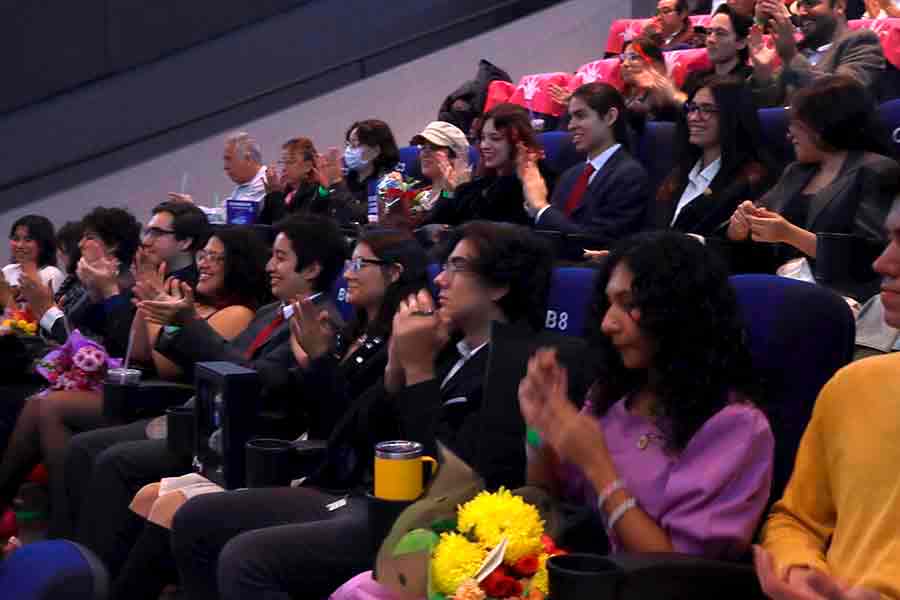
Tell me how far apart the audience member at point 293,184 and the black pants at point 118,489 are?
7.27ft

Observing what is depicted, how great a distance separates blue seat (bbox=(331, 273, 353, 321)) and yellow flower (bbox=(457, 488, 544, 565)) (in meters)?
1.82

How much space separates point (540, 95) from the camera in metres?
6.27

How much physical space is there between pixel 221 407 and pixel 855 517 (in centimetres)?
157

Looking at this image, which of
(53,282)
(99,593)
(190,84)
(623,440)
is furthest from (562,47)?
(99,593)

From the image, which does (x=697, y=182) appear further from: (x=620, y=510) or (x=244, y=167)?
(x=244, y=167)

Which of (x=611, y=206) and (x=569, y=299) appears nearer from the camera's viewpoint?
(x=569, y=299)

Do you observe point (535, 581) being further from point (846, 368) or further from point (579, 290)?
point (579, 290)

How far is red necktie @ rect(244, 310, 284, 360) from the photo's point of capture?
3537 mm

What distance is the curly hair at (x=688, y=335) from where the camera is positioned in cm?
202

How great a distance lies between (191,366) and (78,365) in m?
0.49

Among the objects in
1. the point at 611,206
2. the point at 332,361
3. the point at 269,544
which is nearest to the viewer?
the point at 269,544

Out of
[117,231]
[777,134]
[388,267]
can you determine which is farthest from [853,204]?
[117,231]

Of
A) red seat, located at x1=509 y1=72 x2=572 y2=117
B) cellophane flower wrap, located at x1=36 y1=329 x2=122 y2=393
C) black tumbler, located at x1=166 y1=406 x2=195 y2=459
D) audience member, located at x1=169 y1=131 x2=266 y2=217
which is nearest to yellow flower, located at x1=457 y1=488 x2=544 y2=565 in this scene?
black tumbler, located at x1=166 y1=406 x2=195 y2=459

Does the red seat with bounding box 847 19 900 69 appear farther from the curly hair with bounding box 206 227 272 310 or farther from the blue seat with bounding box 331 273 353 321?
the curly hair with bounding box 206 227 272 310
